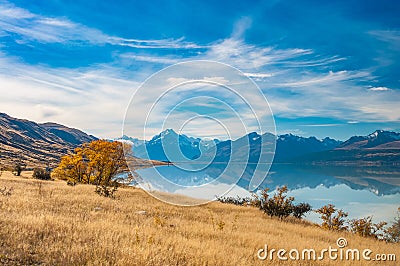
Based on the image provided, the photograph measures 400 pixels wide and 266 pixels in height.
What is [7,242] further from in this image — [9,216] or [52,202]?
[52,202]

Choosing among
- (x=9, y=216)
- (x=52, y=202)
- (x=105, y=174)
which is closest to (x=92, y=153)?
(x=105, y=174)

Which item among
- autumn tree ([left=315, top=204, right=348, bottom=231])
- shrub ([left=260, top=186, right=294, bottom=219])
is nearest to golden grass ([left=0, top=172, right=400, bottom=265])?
shrub ([left=260, top=186, right=294, bottom=219])

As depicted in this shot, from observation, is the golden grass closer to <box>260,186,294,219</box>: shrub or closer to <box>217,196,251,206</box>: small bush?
<box>260,186,294,219</box>: shrub

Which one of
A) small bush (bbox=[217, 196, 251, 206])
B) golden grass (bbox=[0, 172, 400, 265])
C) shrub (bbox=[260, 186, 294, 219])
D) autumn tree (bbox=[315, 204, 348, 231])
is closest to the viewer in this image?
golden grass (bbox=[0, 172, 400, 265])

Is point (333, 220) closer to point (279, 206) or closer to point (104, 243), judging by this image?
point (279, 206)

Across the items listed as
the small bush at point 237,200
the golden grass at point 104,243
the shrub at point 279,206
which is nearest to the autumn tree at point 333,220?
the shrub at point 279,206

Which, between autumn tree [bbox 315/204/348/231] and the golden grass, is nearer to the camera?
the golden grass

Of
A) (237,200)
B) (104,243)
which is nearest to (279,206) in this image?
(237,200)

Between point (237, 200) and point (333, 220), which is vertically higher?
point (237, 200)

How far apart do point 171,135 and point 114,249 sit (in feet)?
15.1

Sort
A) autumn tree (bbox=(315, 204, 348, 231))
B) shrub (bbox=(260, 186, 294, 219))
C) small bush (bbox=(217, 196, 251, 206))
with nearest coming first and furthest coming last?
autumn tree (bbox=(315, 204, 348, 231)) → shrub (bbox=(260, 186, 294, 219)) → small bush (bbox=(217, 196, 251, 206))

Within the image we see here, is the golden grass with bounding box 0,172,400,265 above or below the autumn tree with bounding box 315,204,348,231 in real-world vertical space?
above

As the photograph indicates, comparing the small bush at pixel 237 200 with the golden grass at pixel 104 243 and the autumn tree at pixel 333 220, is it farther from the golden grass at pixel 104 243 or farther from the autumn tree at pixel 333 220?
the golden grass at pixel 104 243

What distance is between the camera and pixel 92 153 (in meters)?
46.2
